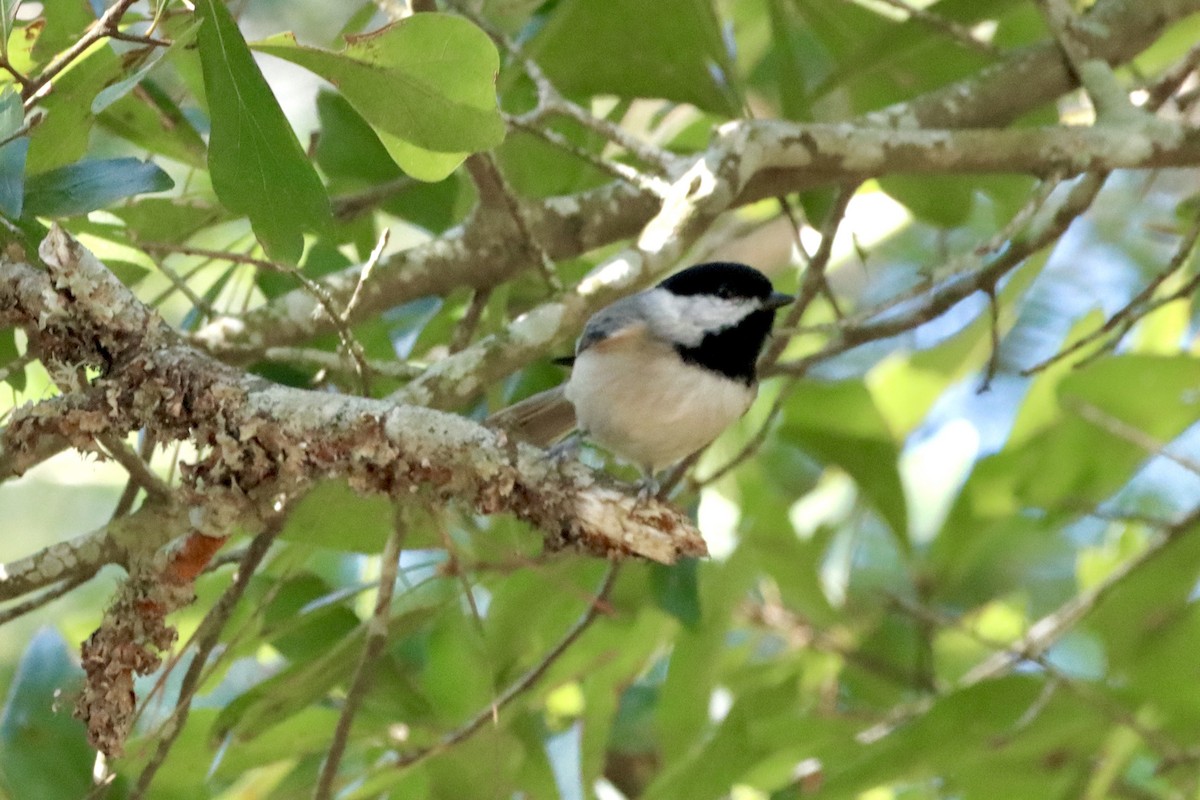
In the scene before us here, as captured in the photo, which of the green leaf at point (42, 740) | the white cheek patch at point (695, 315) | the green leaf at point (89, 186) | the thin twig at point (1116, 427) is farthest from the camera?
the thin twig at point (1116, 427)

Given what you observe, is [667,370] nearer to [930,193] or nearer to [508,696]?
[508,696]

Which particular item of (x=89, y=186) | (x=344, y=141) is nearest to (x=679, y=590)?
(x=344, y=141)

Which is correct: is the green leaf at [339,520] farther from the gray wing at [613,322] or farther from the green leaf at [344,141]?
the green leaf at [344,141]

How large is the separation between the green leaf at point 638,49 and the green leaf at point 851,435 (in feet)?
2.34

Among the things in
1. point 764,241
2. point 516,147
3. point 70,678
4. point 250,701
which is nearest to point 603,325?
point 516,147

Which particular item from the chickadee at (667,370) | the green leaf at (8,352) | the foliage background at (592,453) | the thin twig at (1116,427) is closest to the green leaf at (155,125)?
the foliage background at (592,453)

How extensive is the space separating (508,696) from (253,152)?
115 cm

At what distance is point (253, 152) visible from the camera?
1553 millimetres

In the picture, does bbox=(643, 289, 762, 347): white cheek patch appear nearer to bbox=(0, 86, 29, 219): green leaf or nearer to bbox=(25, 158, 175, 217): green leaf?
bbox=(25, 158, 175, 217): green leaf

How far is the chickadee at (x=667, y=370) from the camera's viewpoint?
234cm

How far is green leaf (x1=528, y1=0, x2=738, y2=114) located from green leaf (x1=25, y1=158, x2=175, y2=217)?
1.12 m

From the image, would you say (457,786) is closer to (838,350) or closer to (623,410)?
(623,410)

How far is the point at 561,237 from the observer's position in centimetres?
255

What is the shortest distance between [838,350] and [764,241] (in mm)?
1984
